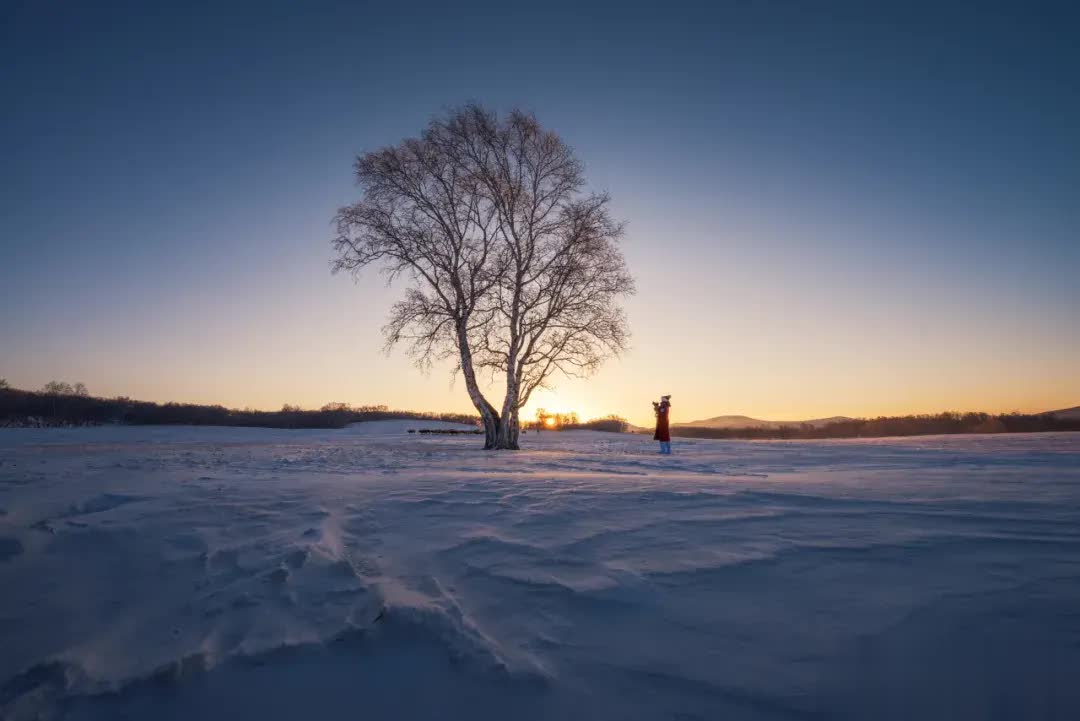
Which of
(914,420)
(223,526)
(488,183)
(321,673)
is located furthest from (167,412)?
(914,420)

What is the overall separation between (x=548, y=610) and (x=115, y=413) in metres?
31.7

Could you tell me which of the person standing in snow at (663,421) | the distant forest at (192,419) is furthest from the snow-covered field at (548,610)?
the distant forest at (192,419)

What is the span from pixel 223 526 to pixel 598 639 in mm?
2505

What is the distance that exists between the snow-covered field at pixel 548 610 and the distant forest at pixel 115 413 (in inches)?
1074

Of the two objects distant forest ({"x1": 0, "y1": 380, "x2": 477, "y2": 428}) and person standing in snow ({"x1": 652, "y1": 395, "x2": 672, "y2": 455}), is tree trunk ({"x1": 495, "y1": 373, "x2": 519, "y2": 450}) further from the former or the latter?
distant forest ({"x1": 0, "y1": 380, "x2": 477, "y2": 428})

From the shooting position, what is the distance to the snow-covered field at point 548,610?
1251mm

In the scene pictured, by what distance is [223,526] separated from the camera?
288 cm

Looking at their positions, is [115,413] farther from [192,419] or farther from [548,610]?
[548,610]

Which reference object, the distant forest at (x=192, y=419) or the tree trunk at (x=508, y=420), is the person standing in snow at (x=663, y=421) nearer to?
the tree trunk at (x=508, y=420)

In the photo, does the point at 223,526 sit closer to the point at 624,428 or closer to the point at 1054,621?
the point at 1054,621

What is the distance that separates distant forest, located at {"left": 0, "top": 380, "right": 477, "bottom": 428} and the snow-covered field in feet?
89.5

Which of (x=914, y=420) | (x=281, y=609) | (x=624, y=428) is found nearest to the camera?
(x=281, y=609)

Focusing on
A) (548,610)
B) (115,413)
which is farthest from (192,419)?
(548,610)

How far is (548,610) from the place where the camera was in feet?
5.78
